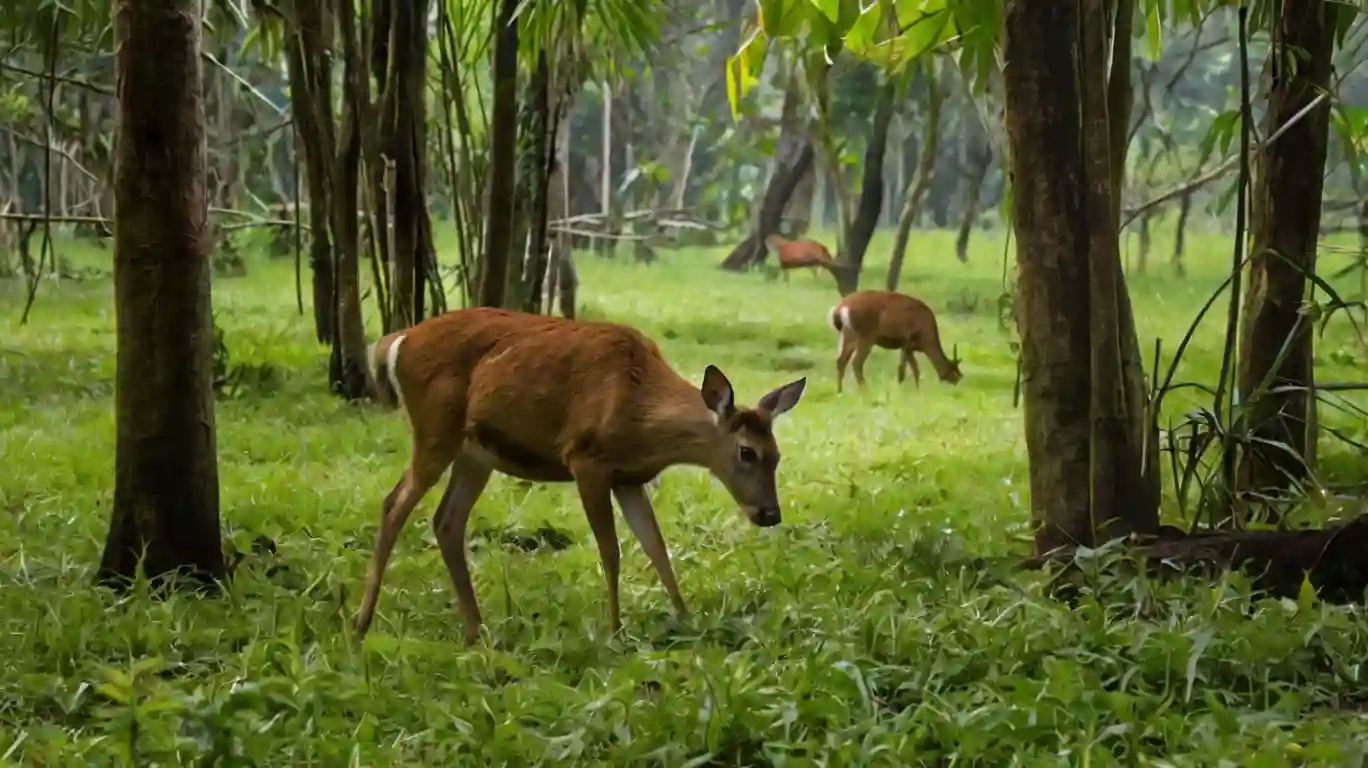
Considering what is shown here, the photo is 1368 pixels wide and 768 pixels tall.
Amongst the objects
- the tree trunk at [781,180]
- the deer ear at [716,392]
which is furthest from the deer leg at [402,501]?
the tree trunk at [781,180]

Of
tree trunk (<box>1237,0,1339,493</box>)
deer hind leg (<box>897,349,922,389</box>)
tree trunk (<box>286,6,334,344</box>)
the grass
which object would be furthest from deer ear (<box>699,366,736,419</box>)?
deer hind leg (<box>897,349,922,389</box>)

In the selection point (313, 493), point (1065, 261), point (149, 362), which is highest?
point (1065, 261)

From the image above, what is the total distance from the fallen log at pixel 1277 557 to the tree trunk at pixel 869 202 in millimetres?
8313

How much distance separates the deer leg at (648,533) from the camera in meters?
3.94

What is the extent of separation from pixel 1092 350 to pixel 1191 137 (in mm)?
11456

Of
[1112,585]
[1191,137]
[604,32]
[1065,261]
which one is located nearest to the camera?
[1112,585]

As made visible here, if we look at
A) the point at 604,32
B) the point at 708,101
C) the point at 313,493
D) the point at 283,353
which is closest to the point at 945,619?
the point at 313,493

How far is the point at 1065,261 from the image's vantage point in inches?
158

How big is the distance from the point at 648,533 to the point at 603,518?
0.61 ft

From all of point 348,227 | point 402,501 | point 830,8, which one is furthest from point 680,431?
point 348,227

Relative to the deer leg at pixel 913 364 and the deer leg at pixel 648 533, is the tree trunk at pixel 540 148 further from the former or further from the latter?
the deer leg at pixel 913 364

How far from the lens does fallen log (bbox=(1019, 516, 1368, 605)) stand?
12.4ft

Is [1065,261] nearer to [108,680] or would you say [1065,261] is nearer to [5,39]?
[108,680]

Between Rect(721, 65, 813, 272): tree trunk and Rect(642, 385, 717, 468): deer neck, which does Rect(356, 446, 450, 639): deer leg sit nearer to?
Rect(642, 385, 717, 468): deer neck
